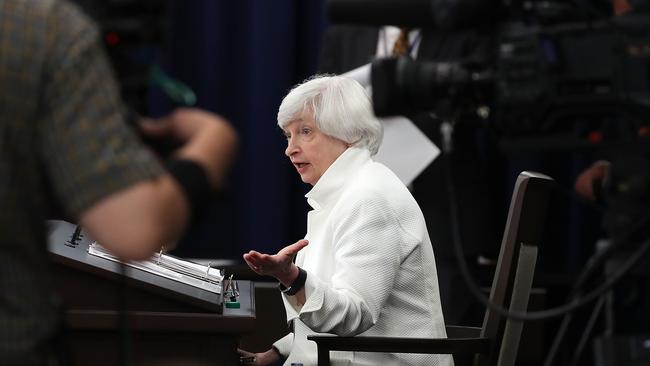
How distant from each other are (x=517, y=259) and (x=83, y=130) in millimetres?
1508

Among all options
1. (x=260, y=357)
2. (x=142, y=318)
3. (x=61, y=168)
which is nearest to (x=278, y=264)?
(x=142, y=318)

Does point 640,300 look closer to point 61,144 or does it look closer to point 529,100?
point 529,100

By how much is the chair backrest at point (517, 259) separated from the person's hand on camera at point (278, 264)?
1.52 ft

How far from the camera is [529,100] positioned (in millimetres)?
1684

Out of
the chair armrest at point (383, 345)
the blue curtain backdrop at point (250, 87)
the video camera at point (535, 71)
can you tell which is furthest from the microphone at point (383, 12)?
the blue curtain backdrop at point (250, 87)

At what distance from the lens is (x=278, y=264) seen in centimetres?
260

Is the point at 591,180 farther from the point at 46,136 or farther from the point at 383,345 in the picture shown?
the point at 46,136

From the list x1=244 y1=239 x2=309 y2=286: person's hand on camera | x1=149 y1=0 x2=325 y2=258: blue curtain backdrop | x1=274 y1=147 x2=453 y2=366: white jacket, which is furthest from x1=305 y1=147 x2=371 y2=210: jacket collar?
x1=149 y1=0 x2=325 y2=258: blue curtain backdrop

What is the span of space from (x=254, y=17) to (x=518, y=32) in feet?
9.24

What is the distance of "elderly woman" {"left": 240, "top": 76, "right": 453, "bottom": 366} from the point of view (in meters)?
2.66

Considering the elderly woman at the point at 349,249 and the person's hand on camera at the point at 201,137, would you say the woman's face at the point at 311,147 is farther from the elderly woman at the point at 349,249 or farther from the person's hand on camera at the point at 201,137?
the person's hand on camera at the point at 201,137

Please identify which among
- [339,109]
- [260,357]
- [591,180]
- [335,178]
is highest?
[591,180]

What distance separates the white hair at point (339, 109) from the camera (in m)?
3.04

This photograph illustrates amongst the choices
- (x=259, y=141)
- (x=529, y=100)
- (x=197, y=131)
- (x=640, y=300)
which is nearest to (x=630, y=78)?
(x=529, y=100)
